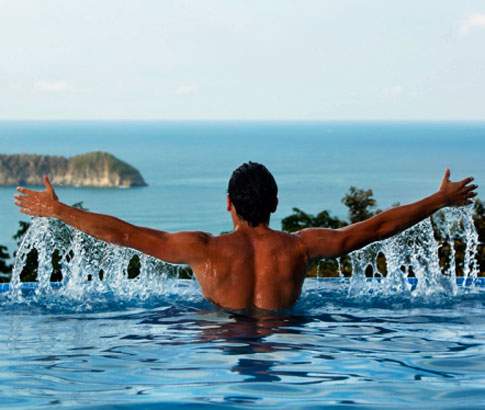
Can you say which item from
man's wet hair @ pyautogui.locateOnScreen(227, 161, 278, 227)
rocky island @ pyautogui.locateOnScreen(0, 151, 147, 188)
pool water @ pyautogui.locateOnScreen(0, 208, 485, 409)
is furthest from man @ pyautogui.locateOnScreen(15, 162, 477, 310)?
rocky island @ pyautogui.locateOnScreen(0, 151, 147, 188)

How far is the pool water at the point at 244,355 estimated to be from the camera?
270cm

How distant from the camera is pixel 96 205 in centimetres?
5184

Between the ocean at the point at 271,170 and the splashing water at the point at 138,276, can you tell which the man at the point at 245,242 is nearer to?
the splashing water at the point at 138,276

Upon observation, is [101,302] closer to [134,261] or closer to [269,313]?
[269,313]

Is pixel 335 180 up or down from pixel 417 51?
down

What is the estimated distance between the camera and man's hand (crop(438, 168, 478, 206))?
4207 millimetres

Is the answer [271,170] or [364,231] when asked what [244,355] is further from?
[271,170]

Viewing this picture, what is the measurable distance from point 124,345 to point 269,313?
0.78 meters

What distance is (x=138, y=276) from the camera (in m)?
5.24

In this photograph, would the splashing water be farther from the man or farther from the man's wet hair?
the man's wet hair

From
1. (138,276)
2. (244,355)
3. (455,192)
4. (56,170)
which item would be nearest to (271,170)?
(56,170)

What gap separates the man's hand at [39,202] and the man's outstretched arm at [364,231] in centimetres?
132

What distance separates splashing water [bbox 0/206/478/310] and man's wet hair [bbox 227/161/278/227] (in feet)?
4.04

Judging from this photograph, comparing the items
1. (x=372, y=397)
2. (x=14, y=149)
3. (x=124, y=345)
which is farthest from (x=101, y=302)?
(x=14, y=149)
